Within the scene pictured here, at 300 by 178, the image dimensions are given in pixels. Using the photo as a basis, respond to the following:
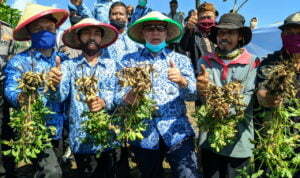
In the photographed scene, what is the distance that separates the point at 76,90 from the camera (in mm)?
3854

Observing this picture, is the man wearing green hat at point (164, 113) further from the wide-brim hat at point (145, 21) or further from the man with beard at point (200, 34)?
the man with beard at point (200, 34)

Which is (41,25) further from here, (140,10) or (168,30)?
(140,10)

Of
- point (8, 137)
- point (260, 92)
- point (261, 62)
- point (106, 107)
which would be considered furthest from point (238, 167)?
point (8, 137)

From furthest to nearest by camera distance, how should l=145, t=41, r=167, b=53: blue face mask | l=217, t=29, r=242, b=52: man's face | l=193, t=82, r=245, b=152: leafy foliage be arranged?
l=145, t=41, r=167, b=53: blue face mask
l=217, t=29, r=242, b=52: man's face
l=193, t=82, r=245, b=152: leafy foliage

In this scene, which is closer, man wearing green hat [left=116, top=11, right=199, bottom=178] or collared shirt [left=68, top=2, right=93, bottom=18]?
man wearing green hat [left=116, top=11, right=199, bottom=178]

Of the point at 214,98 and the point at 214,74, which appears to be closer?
the point at 214,98

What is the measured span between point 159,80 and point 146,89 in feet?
1.92

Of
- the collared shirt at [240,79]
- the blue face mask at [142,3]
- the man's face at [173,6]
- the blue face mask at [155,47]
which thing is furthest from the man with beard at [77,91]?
the man's face at [173,6]

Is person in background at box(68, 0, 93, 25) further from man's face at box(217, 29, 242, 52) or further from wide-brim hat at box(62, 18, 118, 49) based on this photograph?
man's face at box(217, 29, 242, 52)

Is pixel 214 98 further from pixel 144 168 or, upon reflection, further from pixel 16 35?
pixel 16 35

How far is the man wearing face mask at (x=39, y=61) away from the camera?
150 inches

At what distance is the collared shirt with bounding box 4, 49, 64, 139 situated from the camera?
12.4 feet

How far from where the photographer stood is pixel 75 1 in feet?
25.0

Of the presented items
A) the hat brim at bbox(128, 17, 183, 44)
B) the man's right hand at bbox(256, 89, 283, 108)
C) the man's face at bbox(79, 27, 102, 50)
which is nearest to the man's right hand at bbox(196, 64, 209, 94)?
the man's right hand at bbox(256, 89, 283, 108)
